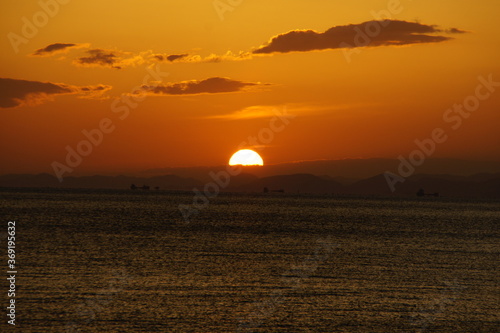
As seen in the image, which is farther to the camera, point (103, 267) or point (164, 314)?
point (103, 267)

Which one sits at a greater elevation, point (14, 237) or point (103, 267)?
point (14, 237)

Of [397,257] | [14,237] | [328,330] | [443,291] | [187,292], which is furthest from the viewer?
[14,237]

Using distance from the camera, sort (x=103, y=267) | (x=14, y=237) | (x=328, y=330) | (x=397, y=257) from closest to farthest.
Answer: (x=328, y=330) → (x=103, y=267) → (x=397, y=257) → (x=14, y=237)

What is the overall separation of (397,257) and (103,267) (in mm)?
34345

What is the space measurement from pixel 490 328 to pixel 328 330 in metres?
10.0

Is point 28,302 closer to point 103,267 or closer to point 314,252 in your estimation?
point 103,267

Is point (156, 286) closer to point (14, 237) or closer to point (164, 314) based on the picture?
point (164, 314)

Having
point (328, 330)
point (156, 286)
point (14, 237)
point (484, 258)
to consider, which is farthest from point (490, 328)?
point (14, 237)

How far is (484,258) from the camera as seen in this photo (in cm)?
7500

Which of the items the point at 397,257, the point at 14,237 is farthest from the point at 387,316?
the point at 14,237

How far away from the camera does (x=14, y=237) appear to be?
8275 centimetres

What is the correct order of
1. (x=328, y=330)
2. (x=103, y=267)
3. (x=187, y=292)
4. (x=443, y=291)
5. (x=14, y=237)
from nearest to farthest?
(x=328, y=330) < (x=187, y=292) < (x=443, y=291) < (x=103, y=267) < (x=14, y=237)

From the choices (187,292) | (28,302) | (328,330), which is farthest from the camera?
(187,292)

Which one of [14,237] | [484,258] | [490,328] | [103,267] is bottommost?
[490,328]
